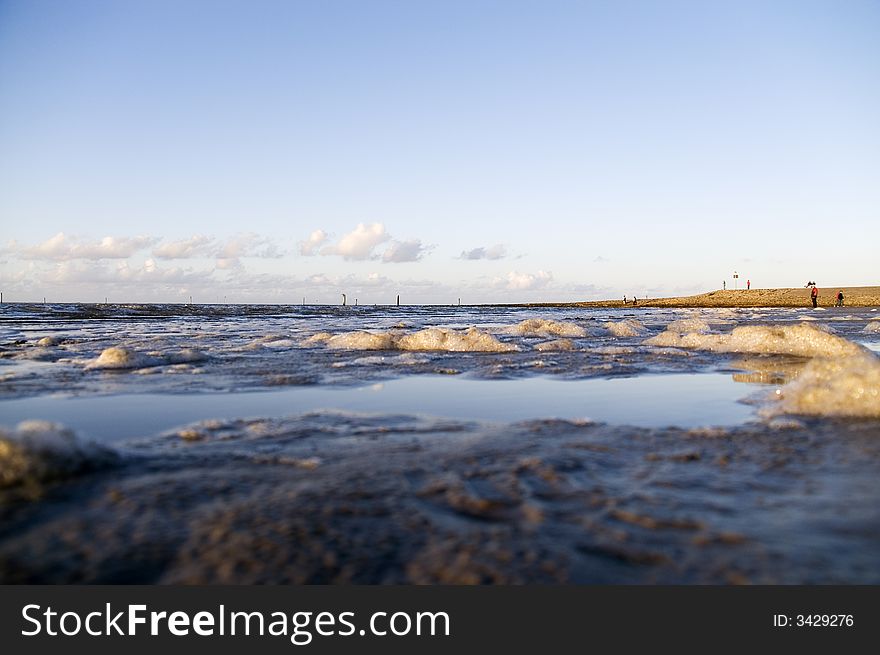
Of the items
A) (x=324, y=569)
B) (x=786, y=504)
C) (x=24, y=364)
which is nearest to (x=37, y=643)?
(x=324, y=569)

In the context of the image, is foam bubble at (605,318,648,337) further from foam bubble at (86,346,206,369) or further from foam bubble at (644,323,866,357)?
foam bubble at (86,346,206,369)

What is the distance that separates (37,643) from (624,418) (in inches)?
121

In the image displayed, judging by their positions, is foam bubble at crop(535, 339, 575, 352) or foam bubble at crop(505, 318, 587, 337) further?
foam bubble at crop(505, 318, 587, 337)

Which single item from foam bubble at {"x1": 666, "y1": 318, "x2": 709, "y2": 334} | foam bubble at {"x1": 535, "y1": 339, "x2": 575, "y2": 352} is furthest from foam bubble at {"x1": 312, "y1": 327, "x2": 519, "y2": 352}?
foam bubble at {"x1": 666, "y1": 318, "x2": 709, "y2": 334}

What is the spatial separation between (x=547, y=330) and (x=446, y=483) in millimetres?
10530

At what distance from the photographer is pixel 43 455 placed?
2318 mm

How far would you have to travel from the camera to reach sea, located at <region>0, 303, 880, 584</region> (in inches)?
62.0

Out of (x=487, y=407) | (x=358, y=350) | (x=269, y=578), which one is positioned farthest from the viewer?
(x=358, y=350)

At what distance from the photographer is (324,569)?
61.2 inches

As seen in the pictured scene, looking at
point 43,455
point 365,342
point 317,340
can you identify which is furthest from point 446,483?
point 317,340

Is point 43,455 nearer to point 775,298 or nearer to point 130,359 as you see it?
point 130,359

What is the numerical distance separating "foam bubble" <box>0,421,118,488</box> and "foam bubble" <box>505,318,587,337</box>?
32.1 feet

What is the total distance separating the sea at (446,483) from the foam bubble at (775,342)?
3.23 metres

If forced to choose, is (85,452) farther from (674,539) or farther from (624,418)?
(624,418)
